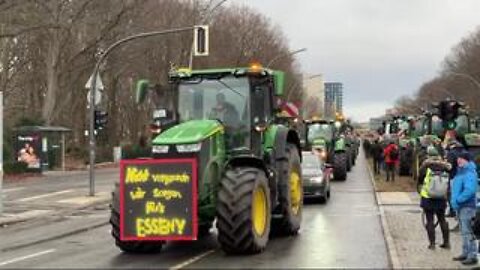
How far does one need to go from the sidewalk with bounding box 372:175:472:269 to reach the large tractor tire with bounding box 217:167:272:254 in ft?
7.36

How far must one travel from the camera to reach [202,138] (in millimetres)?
14070

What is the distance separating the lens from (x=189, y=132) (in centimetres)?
1434

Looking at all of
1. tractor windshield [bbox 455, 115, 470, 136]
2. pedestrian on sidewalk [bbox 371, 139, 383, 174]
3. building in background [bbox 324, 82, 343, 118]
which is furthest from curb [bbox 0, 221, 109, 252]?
building in background [bbox 324, 82, 343, 118]

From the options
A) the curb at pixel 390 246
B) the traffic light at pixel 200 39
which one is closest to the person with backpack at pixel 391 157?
the traffic light at pixel 200 39

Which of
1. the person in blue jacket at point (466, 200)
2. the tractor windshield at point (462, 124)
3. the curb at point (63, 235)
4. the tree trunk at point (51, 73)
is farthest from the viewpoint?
the tree trunk at point (51, 73)

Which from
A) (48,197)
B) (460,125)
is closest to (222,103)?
(48,197)

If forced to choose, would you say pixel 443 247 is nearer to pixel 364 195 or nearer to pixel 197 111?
pixel 197 111

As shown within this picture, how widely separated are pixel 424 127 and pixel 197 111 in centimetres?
1970

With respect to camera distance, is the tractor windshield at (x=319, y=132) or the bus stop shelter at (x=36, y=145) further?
the bus stop shelter at (x=36, y=145)

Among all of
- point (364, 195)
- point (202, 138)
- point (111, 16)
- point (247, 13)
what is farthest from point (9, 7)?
point (247, 13)

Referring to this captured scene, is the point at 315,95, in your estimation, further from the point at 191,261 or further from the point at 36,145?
the point at 191,261

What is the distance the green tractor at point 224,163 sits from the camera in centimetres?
1373

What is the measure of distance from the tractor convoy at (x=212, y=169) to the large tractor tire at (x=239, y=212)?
16 mm

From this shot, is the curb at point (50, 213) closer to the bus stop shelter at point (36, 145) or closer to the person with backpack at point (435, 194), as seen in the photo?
the person with backpack at point (435, 194)
